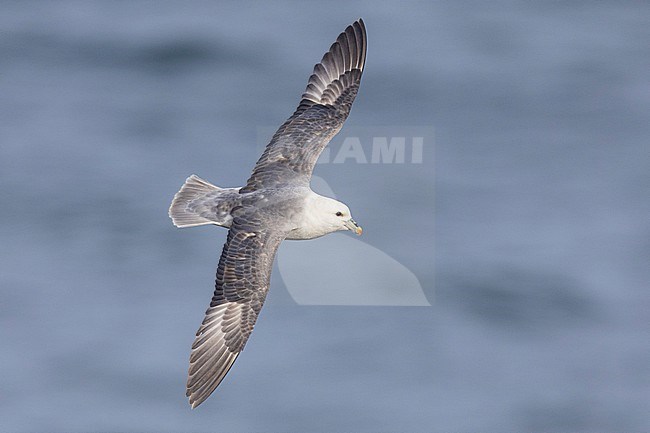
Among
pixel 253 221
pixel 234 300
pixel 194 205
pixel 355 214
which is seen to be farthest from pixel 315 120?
pixel 355 214

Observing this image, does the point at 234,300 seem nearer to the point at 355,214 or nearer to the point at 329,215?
the point at 329,215

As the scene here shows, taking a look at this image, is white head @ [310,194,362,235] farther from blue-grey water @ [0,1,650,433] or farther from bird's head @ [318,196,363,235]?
blue-grey water @ [0,1,650,433]

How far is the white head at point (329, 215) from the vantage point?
13504 mm

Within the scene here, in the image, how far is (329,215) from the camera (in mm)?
13523

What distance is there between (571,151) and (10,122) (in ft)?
32.9

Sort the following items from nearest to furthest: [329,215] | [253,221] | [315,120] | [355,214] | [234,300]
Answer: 1. [234,300]
2. [253,221]
3. [329,215]
4. [315,120]
5. [355,214]

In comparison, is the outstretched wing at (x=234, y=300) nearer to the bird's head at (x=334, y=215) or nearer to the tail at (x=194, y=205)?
the bird's head at (x=334, y=215)

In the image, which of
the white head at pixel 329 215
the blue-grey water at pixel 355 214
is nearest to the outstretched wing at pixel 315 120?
the white head at pixel 329 215

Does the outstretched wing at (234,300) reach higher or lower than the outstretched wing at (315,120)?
Answer: lower

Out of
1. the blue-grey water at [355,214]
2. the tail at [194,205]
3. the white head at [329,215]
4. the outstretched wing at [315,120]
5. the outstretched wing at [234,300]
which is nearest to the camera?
the outstretched wing at [234,300]

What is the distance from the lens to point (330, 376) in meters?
19.8

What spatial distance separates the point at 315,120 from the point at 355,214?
6.22 meters

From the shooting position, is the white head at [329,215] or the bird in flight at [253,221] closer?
the bird in flight at [253,221]

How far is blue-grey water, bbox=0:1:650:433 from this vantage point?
65.7 feet
